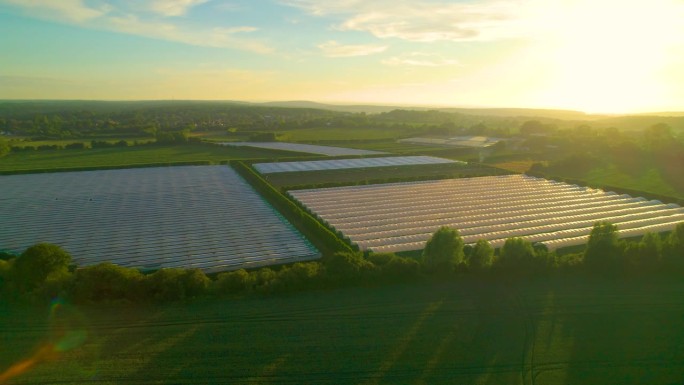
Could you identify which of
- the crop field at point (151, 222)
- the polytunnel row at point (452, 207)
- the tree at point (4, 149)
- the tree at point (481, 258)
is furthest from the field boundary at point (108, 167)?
the tree at point (481, 258)

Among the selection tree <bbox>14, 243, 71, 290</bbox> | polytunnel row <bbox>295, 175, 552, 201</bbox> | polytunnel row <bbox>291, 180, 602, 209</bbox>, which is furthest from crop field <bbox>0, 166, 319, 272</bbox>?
polytunnel row <bbox>295, 175, 552, 201</bbox>

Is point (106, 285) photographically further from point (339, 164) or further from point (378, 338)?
point (339, 164)

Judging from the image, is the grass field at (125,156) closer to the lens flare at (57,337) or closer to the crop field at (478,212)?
the crop field at (478,212)

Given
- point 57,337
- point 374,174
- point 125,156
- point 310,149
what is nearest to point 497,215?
point 374,174

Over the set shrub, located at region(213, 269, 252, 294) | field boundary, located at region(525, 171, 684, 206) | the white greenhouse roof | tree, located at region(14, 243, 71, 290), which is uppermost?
the white greenhouse roof

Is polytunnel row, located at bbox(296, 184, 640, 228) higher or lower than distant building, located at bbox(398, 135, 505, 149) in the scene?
lower

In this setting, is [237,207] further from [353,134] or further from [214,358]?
[353,134]

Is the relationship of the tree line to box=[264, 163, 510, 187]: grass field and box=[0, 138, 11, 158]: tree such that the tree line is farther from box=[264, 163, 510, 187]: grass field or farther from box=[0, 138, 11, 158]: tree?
box=[0, 138, 11, 158]: tree
